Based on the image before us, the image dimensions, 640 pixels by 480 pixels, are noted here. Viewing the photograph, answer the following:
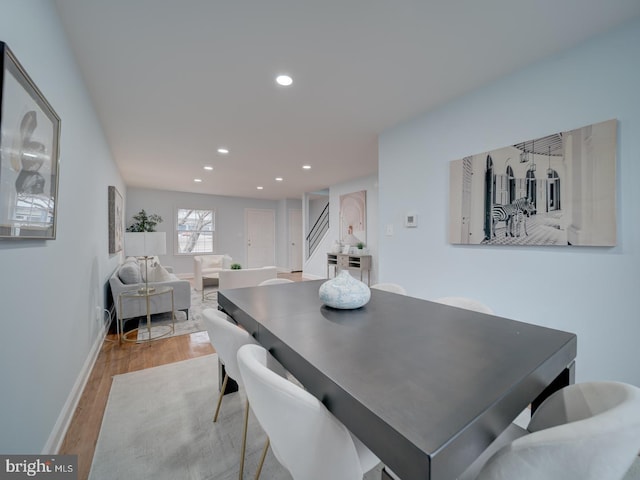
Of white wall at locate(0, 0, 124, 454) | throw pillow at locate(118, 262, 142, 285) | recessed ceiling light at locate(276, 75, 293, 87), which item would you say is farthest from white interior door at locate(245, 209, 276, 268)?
recessed ceiling light at locate(276, 75, 293, 87)

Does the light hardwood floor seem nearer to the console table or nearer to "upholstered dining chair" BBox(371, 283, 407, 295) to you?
"upholstered dining chair" BBox(371, 283, 407, 295)

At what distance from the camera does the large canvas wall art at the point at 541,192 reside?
1670mm

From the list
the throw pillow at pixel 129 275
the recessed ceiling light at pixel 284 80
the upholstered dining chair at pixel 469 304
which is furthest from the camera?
the throw pillow at pixel 129 275

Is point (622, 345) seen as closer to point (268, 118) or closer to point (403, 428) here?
point (403, 428)

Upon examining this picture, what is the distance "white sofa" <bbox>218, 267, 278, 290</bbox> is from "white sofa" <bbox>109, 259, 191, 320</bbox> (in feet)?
2.54

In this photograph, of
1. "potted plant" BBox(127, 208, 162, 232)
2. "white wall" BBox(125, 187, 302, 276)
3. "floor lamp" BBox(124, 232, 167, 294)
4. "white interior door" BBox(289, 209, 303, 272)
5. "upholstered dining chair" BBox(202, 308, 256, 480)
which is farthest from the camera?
"white interior door" BBox(289, 209, 303, 272)

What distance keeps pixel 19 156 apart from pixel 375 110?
257cm

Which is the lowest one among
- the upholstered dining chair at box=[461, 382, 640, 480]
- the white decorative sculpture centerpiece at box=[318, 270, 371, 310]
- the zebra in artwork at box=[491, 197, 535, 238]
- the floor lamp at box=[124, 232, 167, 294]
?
the upholstered dining chair at box=[461, 382, 640, 480]

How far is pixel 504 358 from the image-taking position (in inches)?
33.6

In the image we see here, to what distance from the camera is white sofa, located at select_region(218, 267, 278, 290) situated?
4492 mm

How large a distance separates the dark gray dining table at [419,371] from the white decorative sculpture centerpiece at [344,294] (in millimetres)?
44

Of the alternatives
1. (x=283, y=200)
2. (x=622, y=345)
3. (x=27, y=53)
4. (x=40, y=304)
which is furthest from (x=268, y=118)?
(x=283, y=200)

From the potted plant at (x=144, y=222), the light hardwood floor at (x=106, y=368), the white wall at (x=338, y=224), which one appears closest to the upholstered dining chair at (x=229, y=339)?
the light hardwood floor at (x=106, y=368)

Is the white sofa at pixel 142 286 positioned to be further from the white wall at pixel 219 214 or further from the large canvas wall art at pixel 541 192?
the white wall at pixel 219 214
